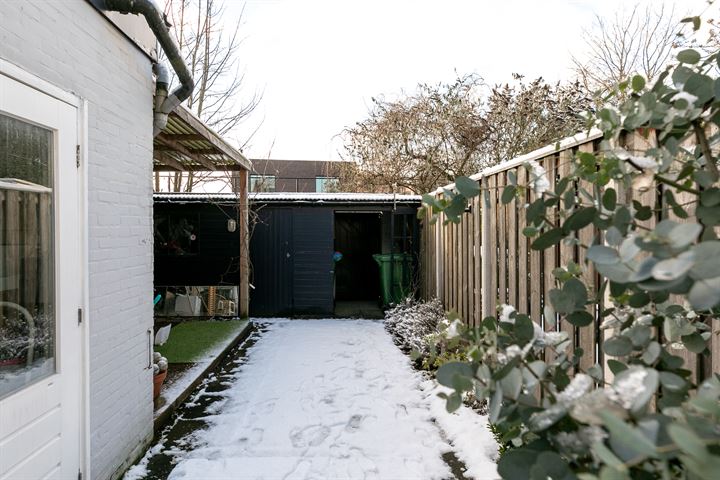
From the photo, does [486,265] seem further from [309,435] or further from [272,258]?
[272,258]

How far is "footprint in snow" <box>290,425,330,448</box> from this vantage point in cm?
310

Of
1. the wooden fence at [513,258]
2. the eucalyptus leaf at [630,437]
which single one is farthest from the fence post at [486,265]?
the eucalyptus leaf at [630,437]

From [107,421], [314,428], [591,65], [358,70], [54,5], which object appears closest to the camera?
[54,5]

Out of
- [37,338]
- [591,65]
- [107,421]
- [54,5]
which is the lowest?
[107,421]

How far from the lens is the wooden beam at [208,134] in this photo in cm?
378

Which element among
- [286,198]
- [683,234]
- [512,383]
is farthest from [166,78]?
[286,198]

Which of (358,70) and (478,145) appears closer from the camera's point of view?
(478,145)

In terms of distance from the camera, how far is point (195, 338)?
599 centimetres

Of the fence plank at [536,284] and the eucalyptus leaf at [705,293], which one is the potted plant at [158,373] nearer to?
the fence plank at [536,284]

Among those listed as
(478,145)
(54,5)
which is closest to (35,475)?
(54,5)

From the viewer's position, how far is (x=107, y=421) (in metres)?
2.53

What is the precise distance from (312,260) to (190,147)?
3.06m

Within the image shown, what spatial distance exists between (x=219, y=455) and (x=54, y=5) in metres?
2.74

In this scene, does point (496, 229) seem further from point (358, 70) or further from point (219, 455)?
point (358, 70)
